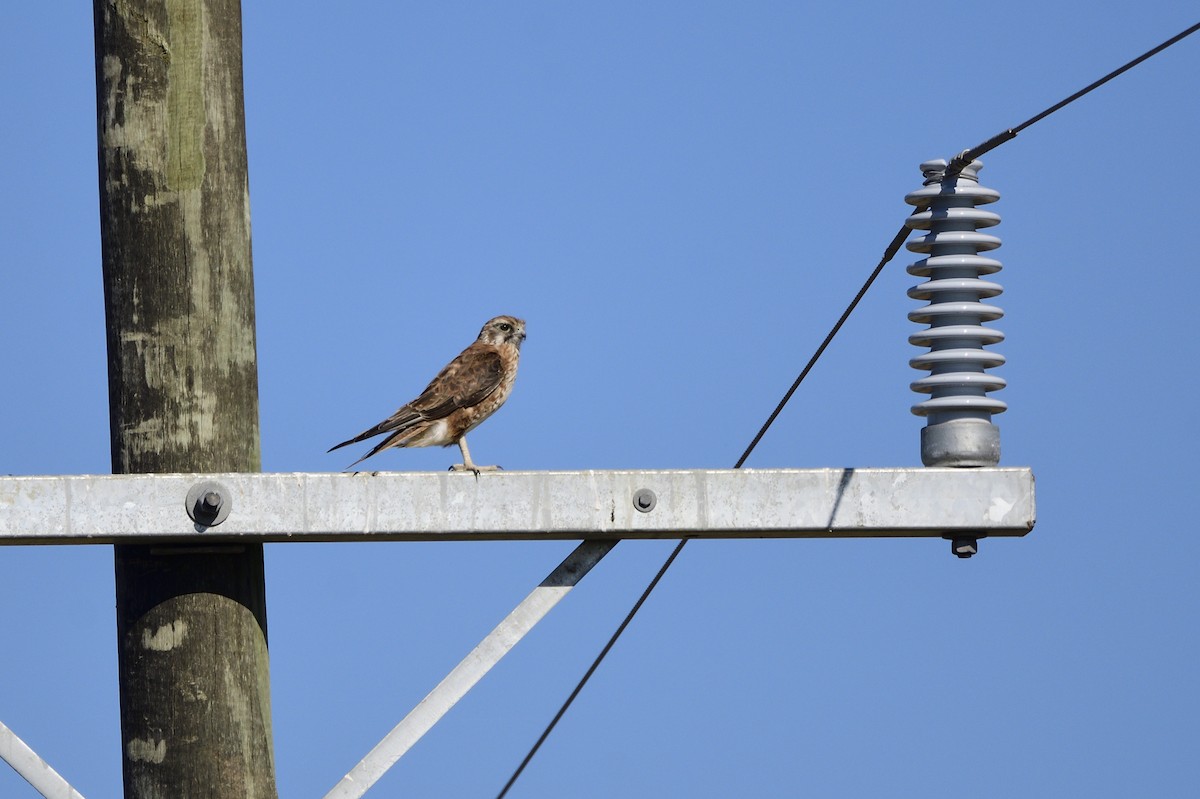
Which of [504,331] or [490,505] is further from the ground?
[504,331]

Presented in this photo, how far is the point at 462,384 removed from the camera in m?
6.36

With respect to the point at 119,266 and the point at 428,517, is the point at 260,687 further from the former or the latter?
the point at 119,266

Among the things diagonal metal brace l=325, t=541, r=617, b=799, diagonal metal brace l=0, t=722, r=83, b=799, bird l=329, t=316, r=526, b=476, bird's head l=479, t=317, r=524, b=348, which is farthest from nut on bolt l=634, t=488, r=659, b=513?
bird's head l=479, t=317, r=524, b=348

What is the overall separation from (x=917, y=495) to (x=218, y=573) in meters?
1.53

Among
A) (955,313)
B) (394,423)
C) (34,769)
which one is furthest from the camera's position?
(394,423)

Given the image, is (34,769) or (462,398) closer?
(34,769)

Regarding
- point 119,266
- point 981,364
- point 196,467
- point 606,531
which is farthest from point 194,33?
point 981,364

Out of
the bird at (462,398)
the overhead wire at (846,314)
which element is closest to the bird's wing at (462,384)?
the bird at (462,398)

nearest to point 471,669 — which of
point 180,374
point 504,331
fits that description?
point 180,374

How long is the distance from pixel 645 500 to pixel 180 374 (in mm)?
1056

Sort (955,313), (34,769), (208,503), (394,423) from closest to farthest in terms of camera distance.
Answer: (208,503) → (34,769) → (955,313) → (394,423)

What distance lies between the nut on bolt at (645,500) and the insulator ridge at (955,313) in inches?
25.7

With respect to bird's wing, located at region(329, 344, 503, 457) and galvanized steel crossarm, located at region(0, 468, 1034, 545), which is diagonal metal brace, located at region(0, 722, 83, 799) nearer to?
galvanized steel crossarm, located at region(0, 468, 1034, 545)

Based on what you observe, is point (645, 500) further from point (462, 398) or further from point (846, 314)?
point (462, 398)
